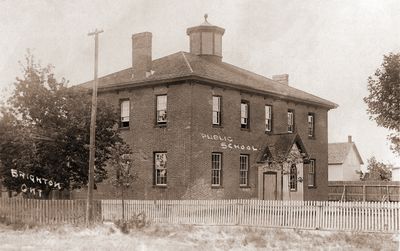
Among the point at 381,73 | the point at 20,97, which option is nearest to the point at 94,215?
the point at 20,97

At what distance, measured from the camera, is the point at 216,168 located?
2998 cm

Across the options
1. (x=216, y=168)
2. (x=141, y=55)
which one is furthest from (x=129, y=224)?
(x=141, y=55)

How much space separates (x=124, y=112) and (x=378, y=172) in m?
38.3

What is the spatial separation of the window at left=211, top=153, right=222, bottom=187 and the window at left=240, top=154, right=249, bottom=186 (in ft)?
6.36

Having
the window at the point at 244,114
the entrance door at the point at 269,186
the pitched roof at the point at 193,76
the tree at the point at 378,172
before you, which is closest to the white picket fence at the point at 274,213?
the pitched roof at the point at 193,76

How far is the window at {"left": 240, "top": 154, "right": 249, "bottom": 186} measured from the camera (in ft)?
104

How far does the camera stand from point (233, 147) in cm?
3092

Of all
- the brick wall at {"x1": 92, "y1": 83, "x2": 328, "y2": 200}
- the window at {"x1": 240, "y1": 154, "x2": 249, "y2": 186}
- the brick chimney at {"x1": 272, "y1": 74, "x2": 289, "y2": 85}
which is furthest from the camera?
the brick chimney at {"x1": 272, "y1": 74, "x2": 289, "y2": 85}

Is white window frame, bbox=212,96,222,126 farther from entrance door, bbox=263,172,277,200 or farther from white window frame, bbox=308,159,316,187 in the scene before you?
white window frame, bbox=308,159,316,187

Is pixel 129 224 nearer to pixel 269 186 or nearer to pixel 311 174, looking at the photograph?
pixel 269 186

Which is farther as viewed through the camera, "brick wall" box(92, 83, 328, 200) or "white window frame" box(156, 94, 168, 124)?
"white window frame" box(156, 94, 168, 124)

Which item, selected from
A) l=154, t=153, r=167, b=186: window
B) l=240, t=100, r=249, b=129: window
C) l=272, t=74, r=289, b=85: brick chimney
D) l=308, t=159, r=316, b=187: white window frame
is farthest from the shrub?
l=272, t=74, r=289, b=85: brick chimney

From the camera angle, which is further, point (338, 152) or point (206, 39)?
point (338, 152)

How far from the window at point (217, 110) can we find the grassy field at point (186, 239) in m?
9.66
